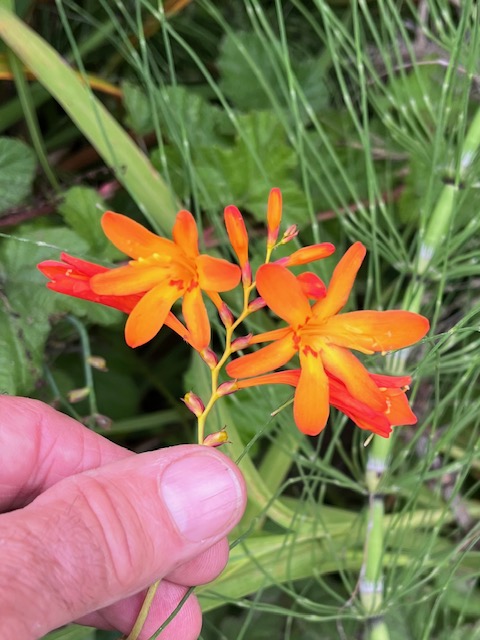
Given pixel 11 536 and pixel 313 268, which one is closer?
pixel 11 536

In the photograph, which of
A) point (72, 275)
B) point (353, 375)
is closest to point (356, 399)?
point (353, 375)

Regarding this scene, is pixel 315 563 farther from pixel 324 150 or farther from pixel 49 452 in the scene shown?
pixel 324 150

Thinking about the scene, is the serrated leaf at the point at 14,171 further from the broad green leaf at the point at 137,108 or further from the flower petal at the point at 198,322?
the flower petal at the point at 198,322

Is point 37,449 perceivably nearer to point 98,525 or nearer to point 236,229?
point 98,525

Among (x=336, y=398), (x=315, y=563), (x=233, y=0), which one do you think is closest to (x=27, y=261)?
(x=336, y=398)

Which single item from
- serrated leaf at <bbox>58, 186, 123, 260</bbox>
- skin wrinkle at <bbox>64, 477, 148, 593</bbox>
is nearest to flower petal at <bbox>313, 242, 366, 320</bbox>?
skin wrinkle at <bbox>64, 477, 148, 593</bbox>

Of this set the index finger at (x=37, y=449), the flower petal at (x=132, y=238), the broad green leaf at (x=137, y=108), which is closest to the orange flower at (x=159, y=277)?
the flower petal at (x=132, y=238)
